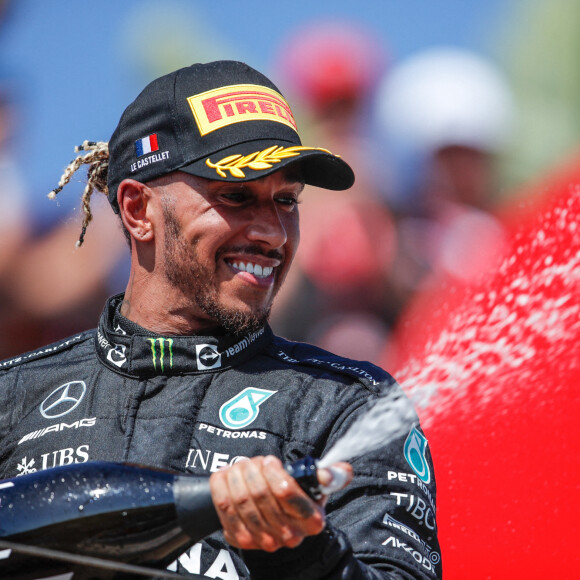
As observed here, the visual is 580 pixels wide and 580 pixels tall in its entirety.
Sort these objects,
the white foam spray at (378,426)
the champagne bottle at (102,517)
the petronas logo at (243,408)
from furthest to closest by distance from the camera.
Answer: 1. the petronas logo at (243,408)
2. the white foam spray at (378,426)
3. the champagne bottle at (102,517)

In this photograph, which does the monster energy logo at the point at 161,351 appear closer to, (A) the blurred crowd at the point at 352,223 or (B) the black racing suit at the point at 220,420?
(B) the black racing suit at the point at 220,420

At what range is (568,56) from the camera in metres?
2.94

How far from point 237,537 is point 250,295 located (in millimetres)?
787

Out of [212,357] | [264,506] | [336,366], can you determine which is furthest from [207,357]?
[264,506]

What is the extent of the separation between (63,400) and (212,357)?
0.34 meters

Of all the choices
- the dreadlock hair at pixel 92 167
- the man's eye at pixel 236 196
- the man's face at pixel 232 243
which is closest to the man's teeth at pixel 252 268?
the man's face at pixel 232 243

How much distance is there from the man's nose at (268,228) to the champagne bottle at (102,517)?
689 millimetres

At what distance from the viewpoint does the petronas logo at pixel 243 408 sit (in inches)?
70.1

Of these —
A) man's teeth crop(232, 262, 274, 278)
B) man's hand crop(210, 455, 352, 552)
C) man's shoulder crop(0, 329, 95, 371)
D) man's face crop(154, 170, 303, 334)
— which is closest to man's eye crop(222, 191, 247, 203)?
man's face crop(154, 170, 303, 334)

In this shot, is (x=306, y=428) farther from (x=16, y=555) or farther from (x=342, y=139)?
(x=342, y=139)

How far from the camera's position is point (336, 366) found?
1.89 m

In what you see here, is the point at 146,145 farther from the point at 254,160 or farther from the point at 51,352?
the point at 51,352

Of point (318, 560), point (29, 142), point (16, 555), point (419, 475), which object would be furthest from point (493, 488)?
point (29, 142)

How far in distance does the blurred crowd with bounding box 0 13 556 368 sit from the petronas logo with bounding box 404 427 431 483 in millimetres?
1122
